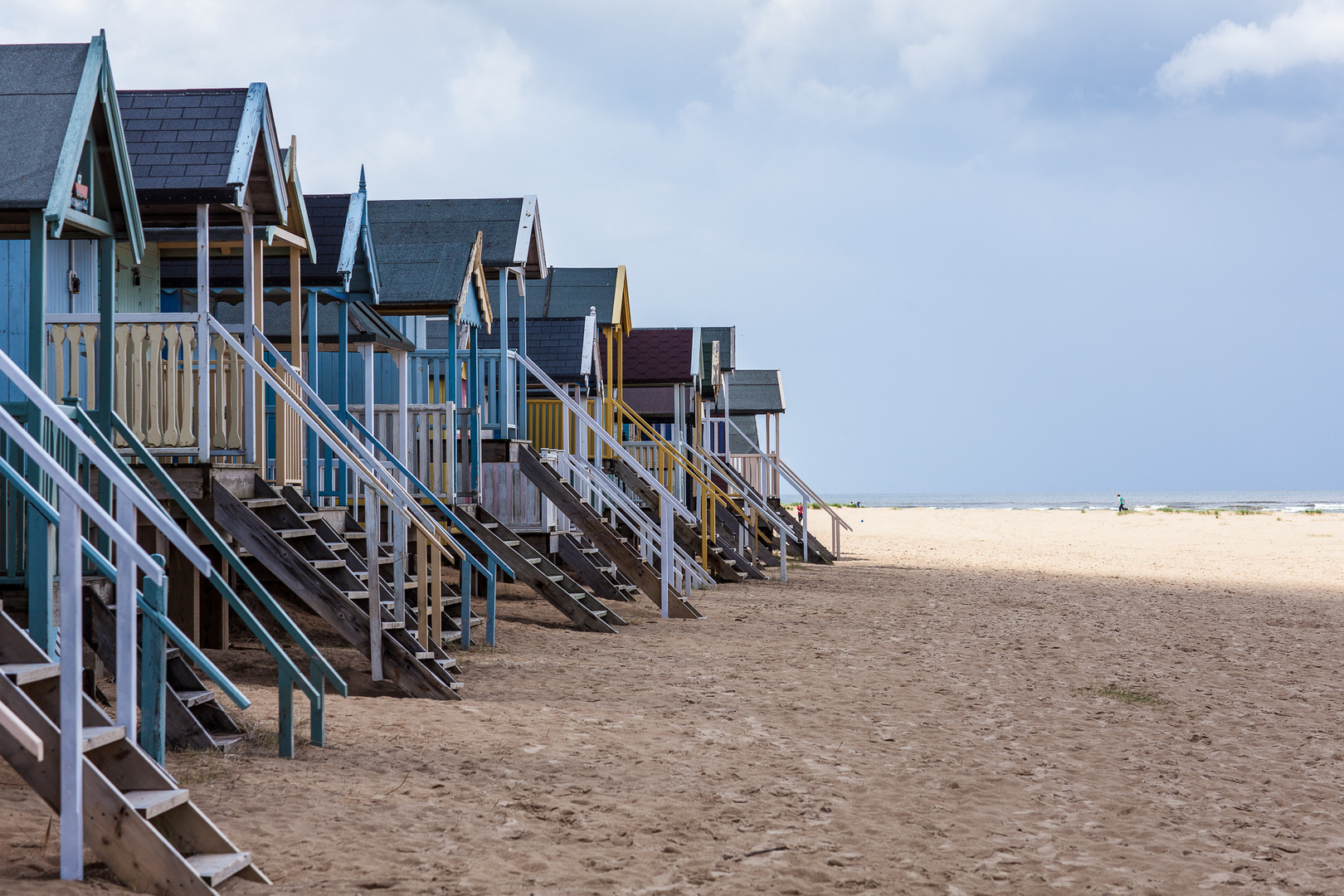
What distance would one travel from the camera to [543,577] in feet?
39.9

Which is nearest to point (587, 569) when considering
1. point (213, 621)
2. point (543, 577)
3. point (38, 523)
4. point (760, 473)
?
point (543, 577)

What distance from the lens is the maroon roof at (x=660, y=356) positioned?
25094mm

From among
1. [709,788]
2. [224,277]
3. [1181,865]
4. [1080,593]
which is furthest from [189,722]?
[1080,593]

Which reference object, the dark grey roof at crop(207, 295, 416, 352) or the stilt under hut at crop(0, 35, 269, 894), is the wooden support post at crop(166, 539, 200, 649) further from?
the dark grey roof at crop(207, 295, 416, 352)

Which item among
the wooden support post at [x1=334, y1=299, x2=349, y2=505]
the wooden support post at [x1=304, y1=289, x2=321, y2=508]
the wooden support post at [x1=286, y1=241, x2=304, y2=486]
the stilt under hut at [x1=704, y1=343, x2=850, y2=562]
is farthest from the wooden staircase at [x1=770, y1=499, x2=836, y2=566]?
the wooden support post at [x1=286, y1=241, x2=304, y2=486]

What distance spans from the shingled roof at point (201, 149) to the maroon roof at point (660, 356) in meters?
15.3

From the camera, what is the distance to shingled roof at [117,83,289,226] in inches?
360

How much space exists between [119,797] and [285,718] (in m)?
2.18

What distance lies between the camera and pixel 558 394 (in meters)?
15.4

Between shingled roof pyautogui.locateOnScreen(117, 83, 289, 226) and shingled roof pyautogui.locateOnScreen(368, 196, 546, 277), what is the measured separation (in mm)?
4481

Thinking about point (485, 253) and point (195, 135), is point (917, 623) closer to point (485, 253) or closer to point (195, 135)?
point (485, 253)

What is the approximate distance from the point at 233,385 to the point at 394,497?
1.87 m

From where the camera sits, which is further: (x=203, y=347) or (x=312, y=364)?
(x=312, y=364)

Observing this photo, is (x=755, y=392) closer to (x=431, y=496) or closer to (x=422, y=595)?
(x=431, y=496)
